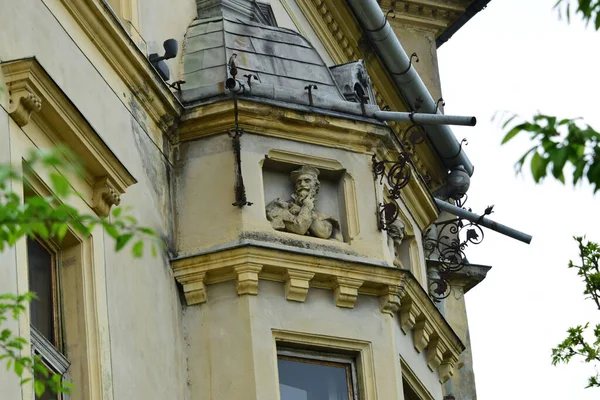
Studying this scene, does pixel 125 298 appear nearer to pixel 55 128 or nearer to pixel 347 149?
pixel 55 128

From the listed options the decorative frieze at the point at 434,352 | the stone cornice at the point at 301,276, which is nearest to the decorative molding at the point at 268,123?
the stone cornice at the point at 301,276

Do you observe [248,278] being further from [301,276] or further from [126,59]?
[126,59]

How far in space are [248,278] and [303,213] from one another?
1000 mm

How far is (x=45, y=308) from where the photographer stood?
11812 millimetres

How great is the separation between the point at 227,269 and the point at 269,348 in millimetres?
734

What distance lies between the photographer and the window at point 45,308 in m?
11.5

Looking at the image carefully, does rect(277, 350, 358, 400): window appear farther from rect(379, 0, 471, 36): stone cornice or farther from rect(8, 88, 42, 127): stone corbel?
rect(379, 0, 471, 36): stone cornice

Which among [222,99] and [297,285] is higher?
[222,99]

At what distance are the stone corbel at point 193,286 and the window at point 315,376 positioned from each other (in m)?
0.78

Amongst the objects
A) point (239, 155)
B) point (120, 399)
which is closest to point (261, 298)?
point (239, 155)

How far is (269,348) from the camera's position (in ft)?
45.3

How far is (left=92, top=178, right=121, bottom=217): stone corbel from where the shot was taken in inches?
492

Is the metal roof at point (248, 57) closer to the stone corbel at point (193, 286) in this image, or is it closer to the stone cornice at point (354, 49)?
the stone corbel at point (193, 286)

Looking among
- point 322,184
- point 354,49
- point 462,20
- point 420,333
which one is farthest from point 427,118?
point 462,20
